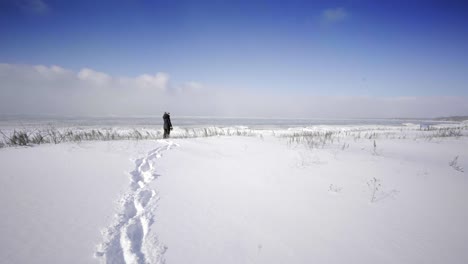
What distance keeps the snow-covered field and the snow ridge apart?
0.04 feet

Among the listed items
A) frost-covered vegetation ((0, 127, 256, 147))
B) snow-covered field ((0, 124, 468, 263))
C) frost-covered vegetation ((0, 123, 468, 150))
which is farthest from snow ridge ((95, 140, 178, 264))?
frost-covered vegetation ((0, 127, 256, 147))

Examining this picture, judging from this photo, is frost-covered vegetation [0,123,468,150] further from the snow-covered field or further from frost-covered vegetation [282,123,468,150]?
the snow-covered field

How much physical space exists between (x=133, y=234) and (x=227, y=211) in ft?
3.64

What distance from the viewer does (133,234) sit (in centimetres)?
223

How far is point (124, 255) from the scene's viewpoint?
1925 millimetres

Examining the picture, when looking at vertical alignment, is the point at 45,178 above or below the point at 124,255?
above

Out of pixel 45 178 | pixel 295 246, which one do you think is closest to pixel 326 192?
pixel 295 246

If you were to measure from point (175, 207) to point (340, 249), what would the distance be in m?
1.94

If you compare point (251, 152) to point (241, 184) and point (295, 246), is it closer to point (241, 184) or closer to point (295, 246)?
point (241, 184)

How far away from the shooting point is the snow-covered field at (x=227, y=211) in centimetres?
201

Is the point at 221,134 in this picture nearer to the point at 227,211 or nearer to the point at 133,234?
the point at 227,211

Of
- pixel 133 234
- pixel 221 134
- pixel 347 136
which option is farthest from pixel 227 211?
pixel 347 136

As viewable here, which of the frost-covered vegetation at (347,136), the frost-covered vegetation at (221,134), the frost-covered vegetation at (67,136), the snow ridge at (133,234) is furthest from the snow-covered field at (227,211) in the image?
the frost-covered vegetation at (347,136)

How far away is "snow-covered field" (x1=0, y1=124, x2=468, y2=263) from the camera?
201cm
